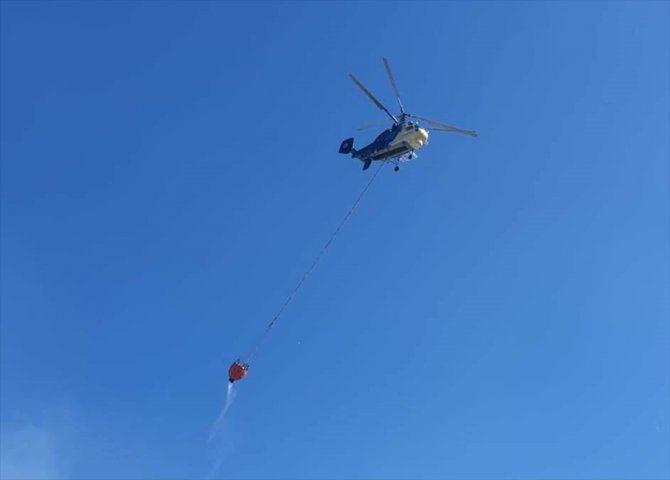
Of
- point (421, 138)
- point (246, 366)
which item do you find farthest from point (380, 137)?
point (246, 366)

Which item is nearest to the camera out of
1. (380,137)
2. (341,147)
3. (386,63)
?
(386,63)

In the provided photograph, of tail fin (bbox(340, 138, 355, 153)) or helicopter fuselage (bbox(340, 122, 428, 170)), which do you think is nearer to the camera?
helicopter fuselage (bbox(340, 122, 428, 170))

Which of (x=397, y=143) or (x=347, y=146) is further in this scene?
(x=347, y=146)

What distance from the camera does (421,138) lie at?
80.2 m

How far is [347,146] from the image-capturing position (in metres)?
90.9

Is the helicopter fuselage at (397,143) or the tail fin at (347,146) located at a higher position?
the tail fin at (347,146)

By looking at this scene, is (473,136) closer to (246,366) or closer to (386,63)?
(386,63)

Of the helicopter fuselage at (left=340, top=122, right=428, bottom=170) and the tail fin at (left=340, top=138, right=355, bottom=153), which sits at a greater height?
the tail fin at (left=340, top=138, right=355, bottom=153)

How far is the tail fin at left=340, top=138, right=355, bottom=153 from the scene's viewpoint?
90.4 m

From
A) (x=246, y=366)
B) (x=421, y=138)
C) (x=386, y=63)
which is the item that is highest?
(x=386, y=63)

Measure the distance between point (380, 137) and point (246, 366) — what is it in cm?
3711

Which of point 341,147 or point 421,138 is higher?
point 341,147

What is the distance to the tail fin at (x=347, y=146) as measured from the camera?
3561 inches

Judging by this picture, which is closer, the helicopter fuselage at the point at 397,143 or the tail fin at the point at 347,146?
the helicopter fuselage at the point at 397,143
